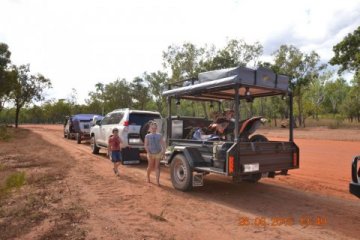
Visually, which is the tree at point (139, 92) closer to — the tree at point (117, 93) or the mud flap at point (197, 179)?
the tree at point (117, 93)

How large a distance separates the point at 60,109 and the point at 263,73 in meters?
85.0

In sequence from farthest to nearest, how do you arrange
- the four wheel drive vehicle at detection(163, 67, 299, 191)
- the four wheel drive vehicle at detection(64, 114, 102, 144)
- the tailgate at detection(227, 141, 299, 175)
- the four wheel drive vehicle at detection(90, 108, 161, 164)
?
the four wheel drive vehicle at detection(64, 114, 102, 144)
the four wheel drive vehicle at detection(90, 108, 161, 164)
the four wheel drive vehicle at detection(163, 67, 299, 191)
the tailgate at detection(227, 141, 299, 175)

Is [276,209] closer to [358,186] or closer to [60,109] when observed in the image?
[358,186]

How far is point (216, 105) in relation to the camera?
10.1 meters

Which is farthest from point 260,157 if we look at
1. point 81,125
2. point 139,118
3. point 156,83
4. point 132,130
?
point 156,83

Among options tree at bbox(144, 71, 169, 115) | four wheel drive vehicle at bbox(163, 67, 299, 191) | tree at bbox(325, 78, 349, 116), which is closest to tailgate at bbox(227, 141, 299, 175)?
four wheel drive vehicle at bbox(163, 67, 299, 191)

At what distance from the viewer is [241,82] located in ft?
22.4

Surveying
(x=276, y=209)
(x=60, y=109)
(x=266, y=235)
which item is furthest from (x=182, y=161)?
(x=60, y=109)

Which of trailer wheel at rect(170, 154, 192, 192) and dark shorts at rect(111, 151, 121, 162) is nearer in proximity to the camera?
trailer wheel at rect(170, 154, 192, 192)

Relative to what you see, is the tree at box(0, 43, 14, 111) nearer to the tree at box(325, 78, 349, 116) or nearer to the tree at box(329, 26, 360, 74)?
the tree at box(329, 26, 360, 74)

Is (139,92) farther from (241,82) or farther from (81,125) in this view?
(241,82)

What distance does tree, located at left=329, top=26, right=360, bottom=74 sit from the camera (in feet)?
91.4
